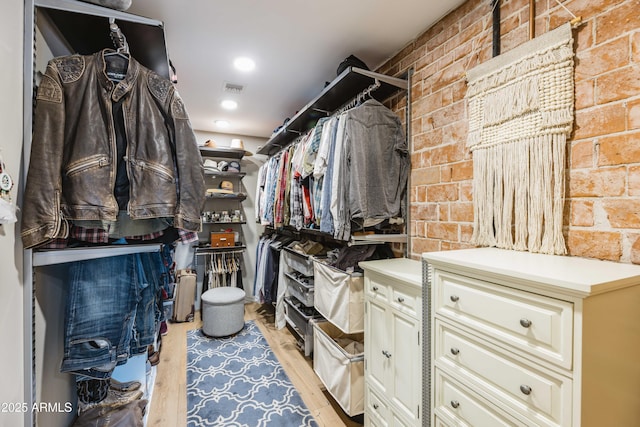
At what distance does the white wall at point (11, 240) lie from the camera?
0.85 metres

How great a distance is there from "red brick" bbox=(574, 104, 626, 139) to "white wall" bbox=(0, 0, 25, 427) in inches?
76.2

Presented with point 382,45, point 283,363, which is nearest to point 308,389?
point 283,363

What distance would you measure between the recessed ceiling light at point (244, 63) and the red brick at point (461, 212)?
5.54ft

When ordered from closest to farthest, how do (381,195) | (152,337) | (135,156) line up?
(135,156) < (152,337) < (381,195)

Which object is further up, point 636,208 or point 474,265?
point 636,208

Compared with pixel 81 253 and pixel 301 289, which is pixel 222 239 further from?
pixel 81 253

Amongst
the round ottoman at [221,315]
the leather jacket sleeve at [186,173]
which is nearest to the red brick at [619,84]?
the leather jacket sleeve at [186,173]

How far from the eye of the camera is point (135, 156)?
1.08 metres

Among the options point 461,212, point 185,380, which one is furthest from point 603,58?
point 185,380

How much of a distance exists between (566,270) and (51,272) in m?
1.87

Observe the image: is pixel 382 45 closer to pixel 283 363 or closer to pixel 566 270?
pixel 566 270

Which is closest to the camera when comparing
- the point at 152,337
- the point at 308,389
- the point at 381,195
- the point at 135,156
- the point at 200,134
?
the point at 135,156

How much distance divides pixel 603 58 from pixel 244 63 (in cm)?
195

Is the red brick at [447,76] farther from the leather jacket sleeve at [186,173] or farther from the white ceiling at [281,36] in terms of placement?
the leather jacket sleeve at [186,173]
